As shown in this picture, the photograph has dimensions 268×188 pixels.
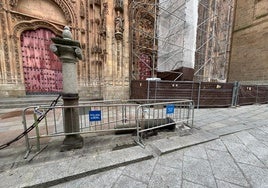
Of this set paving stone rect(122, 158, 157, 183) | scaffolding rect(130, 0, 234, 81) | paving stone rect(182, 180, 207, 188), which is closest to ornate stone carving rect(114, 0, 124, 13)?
scaffolding rect(130, 0, 234, 81)

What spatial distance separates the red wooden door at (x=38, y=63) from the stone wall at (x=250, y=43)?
19.7 m

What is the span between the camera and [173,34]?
926 centimetres

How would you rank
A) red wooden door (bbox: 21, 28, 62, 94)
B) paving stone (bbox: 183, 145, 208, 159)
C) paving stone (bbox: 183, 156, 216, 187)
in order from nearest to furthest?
paving stone (bbox: 183, 156, 216, 187)
paving stone (bbox: 183, 145, 208, 159)
red wooden door (bbox: 21, 28, 62, 94)

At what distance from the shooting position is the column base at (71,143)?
2688 mm

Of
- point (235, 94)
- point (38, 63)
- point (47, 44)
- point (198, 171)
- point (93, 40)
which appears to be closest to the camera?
point (198, 171)

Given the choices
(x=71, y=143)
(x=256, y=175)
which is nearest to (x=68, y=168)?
(x=71, y=143)

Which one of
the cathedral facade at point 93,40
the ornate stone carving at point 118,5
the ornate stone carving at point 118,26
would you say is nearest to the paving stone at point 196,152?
the cathedral facade at point 93,40

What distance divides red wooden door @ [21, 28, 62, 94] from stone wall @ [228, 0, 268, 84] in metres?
19.7

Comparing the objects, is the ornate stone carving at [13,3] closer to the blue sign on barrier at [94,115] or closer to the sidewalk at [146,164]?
the sidewalk at [146,164]

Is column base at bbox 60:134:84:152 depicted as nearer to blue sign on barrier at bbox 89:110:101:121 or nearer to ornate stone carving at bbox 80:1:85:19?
blue sign on barrier at bbox 89:110:101:121

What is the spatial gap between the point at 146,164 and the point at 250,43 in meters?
19.4

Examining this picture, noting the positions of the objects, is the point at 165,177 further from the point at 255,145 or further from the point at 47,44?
the point at 47,44

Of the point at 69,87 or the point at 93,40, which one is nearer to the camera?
the point at 69,87

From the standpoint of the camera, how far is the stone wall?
1318cm
